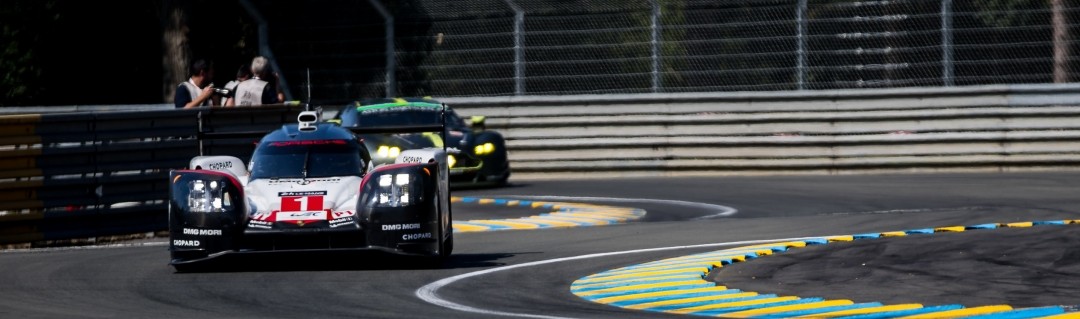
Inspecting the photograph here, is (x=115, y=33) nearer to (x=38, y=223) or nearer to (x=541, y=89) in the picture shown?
(x=541, y=89)

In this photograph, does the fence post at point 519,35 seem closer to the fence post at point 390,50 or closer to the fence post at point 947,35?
the fence post at point 390,50

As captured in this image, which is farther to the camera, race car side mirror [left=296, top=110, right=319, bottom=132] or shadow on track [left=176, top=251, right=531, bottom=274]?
race car side mirror [left=296, top=110, right=319, bottom=132]

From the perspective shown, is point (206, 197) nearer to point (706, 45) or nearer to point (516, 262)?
point (516, 262)

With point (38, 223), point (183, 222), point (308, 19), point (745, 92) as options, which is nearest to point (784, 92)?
point (745, 92)

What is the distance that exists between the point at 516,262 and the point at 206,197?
1943 millimetres

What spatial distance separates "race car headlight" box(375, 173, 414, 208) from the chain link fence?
10104 mm

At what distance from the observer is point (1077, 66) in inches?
775

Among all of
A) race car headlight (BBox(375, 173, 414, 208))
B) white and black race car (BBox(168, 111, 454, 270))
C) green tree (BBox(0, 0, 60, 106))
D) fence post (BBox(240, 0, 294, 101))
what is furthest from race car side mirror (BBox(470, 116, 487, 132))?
race car headlight (BBox(375, 173, 414, 208))

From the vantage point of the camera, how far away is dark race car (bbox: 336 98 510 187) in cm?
1934

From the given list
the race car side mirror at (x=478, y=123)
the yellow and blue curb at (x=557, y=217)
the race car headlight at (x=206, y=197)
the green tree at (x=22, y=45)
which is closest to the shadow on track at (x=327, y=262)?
the race car headlight at (x=206, y=197)

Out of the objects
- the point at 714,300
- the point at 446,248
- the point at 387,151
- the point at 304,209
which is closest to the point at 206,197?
the point at 304,209

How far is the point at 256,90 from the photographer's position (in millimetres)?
15758

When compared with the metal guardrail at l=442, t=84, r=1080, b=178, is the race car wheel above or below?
below

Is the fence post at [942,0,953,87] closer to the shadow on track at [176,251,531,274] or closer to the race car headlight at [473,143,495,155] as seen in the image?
the race car headlight at [473,143,495,155]
